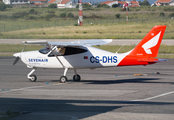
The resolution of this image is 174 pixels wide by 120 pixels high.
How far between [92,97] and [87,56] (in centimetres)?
408

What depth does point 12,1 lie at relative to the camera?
197m

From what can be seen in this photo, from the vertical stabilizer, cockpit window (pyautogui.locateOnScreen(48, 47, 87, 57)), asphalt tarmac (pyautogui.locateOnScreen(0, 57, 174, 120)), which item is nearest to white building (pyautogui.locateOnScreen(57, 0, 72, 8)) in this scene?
asphalt tarmac (pyautogui.locateOnScreen(0, 57, 174, 120))

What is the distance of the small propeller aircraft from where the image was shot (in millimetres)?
15016

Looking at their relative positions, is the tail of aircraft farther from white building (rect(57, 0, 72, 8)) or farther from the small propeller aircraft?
white building (rect(57, 0, 72, 8))

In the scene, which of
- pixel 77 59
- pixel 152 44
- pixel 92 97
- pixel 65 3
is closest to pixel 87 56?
pixel 77 59

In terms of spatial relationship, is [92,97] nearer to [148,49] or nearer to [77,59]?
[77,59]

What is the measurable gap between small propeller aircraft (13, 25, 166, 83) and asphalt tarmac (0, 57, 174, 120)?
1.05 meters

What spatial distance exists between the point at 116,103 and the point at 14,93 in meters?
4.90

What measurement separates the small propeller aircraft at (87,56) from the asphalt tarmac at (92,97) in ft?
3.44

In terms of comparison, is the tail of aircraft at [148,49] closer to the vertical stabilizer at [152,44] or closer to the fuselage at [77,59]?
the vertical stabilizer at [152,44]

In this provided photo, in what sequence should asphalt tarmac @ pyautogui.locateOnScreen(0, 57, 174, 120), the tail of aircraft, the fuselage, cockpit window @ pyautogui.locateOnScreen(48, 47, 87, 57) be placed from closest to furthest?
asphalt tarmac @ pyautogui.locateOnScreen(0, 57, 174, 120) < the tail of aircraft < the fuselage < cockpit window @ pyautogui.locateOnScreen(48, 47, 87, 57)

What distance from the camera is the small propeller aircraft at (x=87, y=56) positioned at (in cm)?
1502

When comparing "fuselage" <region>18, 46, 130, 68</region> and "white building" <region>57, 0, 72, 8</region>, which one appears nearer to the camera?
"fuselage" <region>18, 46, 130, 68</region>

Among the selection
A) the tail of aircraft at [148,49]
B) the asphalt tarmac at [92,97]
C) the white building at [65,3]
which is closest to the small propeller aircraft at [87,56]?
the tail of aircraft at [148,49]
